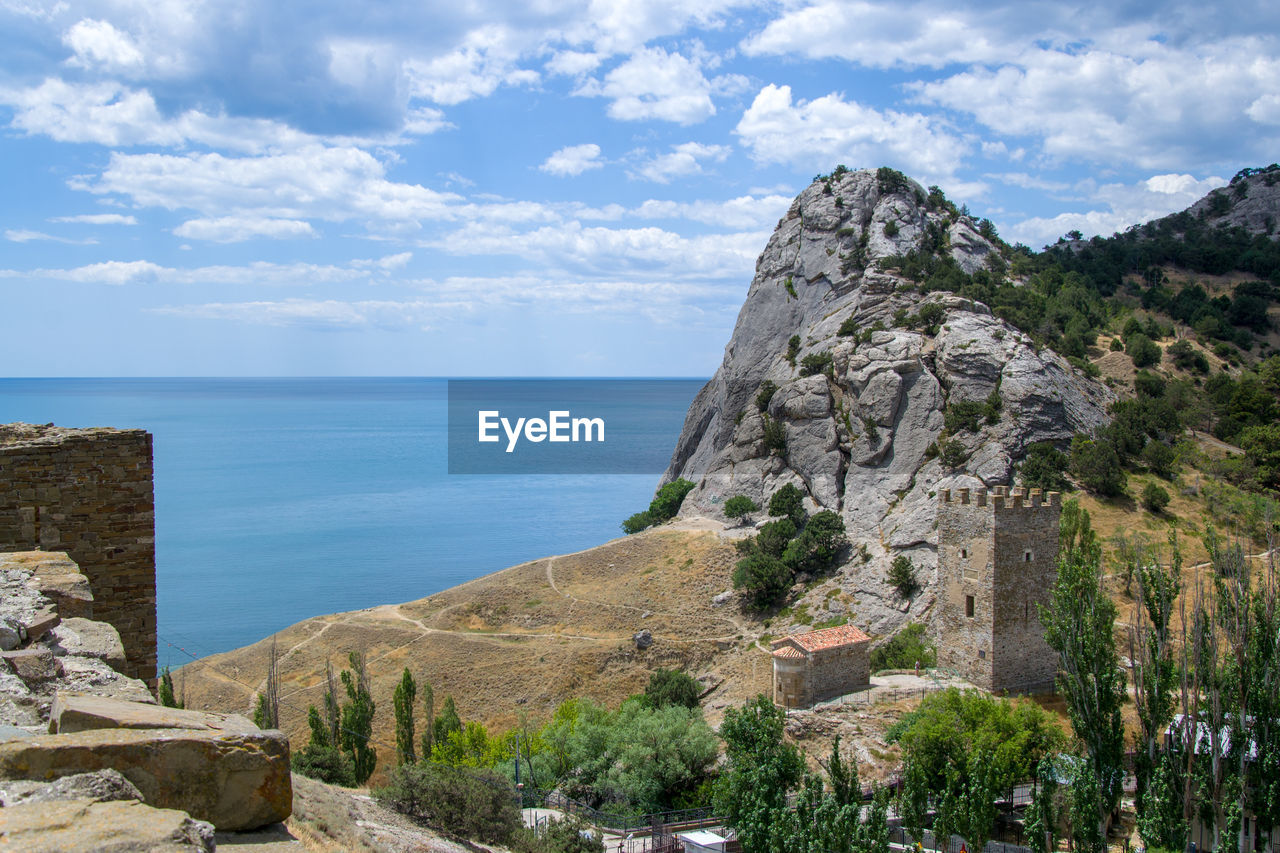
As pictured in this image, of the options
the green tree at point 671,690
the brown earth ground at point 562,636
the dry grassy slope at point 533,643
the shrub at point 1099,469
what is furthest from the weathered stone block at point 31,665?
the shrub at point 1099,469

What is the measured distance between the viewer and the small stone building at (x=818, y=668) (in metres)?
28.8

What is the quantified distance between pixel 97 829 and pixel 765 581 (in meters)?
44.7

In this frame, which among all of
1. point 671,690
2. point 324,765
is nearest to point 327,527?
point 671,690

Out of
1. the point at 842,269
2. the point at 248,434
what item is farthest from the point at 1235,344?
the point at 248,434

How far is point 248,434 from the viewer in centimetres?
19150

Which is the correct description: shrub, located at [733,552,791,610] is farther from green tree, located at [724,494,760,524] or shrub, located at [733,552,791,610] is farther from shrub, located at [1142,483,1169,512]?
shrub, located at [1142,483,1169,512]

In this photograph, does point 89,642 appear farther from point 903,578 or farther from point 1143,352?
point 1143,352

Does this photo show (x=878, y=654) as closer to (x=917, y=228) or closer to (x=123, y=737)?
(x=123, y=737)

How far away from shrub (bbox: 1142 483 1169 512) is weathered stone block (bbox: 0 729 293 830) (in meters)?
45.4

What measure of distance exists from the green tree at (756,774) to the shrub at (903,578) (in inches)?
807

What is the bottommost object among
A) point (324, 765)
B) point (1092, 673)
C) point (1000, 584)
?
point (324, 765)

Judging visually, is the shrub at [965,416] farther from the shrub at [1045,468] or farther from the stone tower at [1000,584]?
the stone tower at [1000,584]

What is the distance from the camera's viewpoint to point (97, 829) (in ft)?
12.2

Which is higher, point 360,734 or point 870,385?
point 870,385
